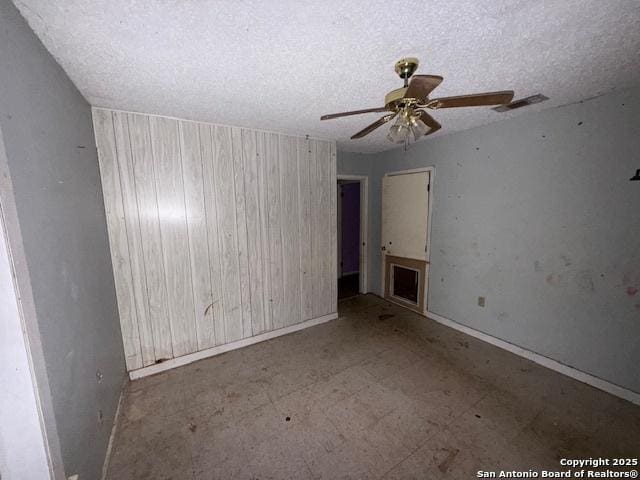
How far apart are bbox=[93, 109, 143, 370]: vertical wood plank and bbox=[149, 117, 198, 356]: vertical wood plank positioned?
287mm

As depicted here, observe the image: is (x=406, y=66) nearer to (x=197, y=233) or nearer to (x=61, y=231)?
(x=61, y=231)

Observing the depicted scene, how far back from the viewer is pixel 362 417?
183cm

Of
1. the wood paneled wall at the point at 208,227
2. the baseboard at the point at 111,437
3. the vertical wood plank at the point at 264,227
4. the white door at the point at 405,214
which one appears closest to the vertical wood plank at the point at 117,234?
the wood paneled wall at the point at 208,227

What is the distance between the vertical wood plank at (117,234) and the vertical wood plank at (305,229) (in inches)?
68.7

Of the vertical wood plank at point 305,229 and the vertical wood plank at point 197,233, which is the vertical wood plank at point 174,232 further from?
the vertical wood plank at point 305,229

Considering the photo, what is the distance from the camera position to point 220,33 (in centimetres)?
117

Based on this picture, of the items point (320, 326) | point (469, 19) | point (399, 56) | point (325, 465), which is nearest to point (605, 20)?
point (469, 19)

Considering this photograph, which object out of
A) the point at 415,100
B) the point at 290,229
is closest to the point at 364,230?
the point at 290,229

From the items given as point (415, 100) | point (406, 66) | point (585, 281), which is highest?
point (406, 66)

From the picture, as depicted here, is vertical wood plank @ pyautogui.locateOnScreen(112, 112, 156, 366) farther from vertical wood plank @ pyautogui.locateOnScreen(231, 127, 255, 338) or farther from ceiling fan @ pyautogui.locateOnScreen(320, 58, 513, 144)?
ceiling fan @ pyautogui.locateOnScreen(320, 58, 513, 144)

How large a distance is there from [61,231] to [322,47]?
164 centimetres

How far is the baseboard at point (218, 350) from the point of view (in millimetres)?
2320

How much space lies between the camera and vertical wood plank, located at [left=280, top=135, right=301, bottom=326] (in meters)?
2.85

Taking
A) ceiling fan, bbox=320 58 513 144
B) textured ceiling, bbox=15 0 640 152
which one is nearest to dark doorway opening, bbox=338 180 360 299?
textured ceiling, bbox=15 0 640 152
